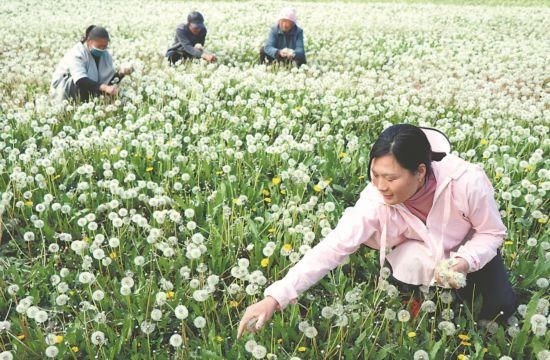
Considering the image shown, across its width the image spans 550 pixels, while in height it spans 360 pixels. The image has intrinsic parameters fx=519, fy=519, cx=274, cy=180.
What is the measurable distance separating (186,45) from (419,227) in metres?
7.70

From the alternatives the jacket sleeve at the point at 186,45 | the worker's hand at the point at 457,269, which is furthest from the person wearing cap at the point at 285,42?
the worker's hand at the point at 457,269

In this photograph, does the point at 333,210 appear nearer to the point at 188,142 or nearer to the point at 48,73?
the point at 188,142

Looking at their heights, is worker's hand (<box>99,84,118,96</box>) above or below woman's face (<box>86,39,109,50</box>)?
below

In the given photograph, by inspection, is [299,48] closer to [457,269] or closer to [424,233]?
[424,233]

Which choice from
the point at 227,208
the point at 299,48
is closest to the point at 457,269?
the point at 227,208

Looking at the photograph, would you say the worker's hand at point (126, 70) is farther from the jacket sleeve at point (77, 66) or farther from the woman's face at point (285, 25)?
the woman's face at point (285, 25)

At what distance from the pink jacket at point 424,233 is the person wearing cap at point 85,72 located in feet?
16.1

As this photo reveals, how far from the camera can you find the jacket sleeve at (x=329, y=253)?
259 centimetres

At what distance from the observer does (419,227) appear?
9.66 ft

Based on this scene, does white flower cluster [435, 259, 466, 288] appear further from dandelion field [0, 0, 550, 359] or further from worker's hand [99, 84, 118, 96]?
worker's hand [99, 84, 118, 96]

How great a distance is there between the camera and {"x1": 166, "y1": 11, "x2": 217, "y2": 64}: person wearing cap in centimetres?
964

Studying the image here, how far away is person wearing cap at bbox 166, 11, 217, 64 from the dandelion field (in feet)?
1.62

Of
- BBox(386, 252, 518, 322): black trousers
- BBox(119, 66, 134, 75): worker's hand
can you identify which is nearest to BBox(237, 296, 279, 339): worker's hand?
BBox(386, 252, 518, 322): black trousers

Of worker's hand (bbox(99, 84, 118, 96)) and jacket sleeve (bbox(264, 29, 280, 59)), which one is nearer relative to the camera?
worker's hand (bbox(99, 84, 118, 96))
